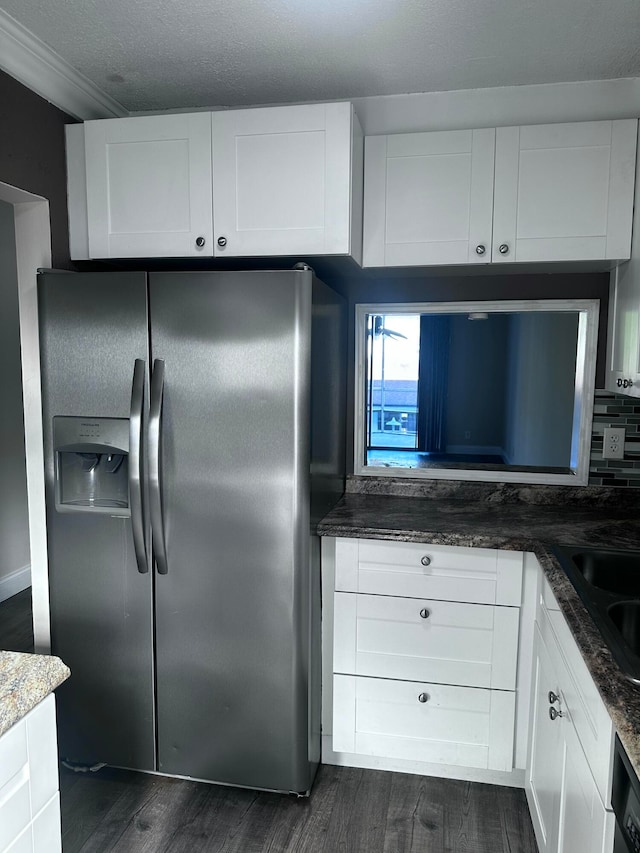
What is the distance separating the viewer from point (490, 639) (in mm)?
2111

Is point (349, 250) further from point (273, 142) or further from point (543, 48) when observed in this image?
point (543, 48)

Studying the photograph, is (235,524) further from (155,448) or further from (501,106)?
(501,106)

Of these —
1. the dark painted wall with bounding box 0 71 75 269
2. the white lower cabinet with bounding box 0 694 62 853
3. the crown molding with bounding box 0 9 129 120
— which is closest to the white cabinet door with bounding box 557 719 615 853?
the white lower cabinet with bounding box 0 694 62 853

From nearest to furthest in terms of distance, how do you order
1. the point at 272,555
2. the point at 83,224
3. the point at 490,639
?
the point at 272,555
the point at 490,639
the point at 83,224

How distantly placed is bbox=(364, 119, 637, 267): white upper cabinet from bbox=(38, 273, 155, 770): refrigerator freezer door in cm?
94

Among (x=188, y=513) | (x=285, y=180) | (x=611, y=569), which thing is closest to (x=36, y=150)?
(x=285, y=180)

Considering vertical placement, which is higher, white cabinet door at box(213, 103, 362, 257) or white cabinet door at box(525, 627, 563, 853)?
white cabinet door at box(213, 103, 362, 257)

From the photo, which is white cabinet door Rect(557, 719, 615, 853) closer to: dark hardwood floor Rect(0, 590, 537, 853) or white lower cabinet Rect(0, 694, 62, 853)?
dark hardwood floor Rect(0, 590, 537, 853)

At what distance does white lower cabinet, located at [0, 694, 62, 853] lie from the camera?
942mm

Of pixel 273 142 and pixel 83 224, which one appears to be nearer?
pixel 273 142

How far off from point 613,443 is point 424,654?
1.13 m

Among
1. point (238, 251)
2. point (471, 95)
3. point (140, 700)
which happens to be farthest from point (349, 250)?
point (140, 700)

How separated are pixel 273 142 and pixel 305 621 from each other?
61.5 inches

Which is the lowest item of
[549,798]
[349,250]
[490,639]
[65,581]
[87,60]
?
[549,798]
